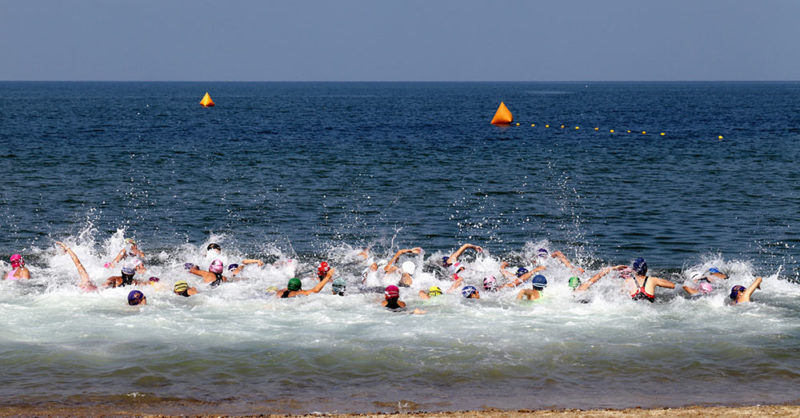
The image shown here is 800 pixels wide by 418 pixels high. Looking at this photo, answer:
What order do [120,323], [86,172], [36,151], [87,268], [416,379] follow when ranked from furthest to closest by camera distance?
[36,151], [86,172], [87,268], [120,323], [416,379]

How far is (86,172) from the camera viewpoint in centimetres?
4228

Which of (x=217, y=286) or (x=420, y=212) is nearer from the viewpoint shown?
(x=217, y=286)

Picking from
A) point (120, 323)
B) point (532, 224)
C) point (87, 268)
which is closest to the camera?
point (120, 323)

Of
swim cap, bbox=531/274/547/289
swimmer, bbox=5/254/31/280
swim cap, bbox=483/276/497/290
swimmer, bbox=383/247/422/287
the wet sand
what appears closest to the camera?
the wet sand

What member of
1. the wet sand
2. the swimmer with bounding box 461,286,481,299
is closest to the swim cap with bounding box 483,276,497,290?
the swimmer with bounding box 461,286,481,299

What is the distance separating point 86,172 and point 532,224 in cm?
2418

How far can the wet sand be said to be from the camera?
39.4ft

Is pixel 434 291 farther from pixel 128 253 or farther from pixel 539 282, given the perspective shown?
pixel 128 253

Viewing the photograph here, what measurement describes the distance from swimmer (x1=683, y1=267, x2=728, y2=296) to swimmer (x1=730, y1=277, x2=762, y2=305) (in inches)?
33.8

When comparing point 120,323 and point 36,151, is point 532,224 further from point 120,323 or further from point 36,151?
point 36,151

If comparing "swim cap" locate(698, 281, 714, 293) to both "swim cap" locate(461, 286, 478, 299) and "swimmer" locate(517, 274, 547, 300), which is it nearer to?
"swimmer" locate(517, 274, 547, 300)

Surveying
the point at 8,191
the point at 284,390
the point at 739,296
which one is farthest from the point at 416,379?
the point at 8,191

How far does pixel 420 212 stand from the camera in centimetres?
3244

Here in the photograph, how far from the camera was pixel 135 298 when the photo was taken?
61.5ft
